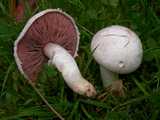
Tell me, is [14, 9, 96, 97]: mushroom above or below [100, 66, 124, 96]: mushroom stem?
above

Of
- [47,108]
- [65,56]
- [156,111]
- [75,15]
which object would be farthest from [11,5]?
[156,111]

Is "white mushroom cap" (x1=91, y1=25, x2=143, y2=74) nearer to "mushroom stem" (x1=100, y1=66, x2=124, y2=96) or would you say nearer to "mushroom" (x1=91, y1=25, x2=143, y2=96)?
"mushroom" (x1=91, y1=25, x2=143, y2=96)

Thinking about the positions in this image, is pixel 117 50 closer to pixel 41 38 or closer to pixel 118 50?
A: pixel 118 50

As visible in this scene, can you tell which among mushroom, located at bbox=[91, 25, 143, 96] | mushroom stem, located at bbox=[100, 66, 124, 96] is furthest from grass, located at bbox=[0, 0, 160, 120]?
mushroom, located at bbox=[91, 25, 143, 96]

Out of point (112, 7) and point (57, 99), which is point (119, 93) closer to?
point (57, 99)

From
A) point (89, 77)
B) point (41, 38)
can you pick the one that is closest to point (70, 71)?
point (89, 77)

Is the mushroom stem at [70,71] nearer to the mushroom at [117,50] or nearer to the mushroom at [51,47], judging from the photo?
the mushroom at [51,47]

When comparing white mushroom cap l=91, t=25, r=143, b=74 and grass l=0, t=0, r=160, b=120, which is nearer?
white mushroom cap l=91, t=25, r=143, b=74
